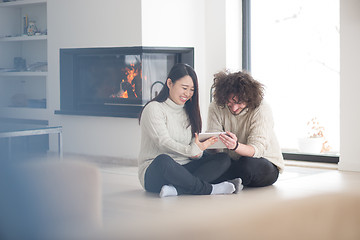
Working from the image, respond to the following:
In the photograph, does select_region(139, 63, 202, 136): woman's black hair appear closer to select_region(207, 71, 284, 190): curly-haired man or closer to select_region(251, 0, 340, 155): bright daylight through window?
select_region(207, 71, 284, 190): curly-haired man

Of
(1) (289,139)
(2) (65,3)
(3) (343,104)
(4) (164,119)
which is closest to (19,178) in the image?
(2) (65,3)

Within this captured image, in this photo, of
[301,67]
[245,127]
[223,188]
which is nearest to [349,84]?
[301,67]

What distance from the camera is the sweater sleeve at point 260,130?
1421 mm

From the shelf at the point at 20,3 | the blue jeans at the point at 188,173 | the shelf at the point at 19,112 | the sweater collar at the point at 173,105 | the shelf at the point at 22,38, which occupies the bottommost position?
the blue jeans at the point at 188,173

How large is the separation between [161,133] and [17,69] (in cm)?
107

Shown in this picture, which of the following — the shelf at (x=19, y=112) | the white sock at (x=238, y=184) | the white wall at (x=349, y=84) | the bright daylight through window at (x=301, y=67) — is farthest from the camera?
the bright daylight through window at (x=301, y=67)

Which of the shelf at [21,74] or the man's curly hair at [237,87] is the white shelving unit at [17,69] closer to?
the shelf at [21,74]

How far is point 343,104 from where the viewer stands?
2.11m

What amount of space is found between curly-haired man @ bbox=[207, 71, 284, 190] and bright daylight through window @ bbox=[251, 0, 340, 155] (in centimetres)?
87

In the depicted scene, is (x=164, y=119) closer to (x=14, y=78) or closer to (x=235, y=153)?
(x=235, y=153)

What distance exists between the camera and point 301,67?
7.75 ft

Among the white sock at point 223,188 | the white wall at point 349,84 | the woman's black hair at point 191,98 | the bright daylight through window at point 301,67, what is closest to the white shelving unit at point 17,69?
the woman's black hair at point 191,98

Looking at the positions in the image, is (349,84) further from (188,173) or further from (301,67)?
(188,173)

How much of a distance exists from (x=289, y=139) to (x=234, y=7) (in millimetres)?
706
